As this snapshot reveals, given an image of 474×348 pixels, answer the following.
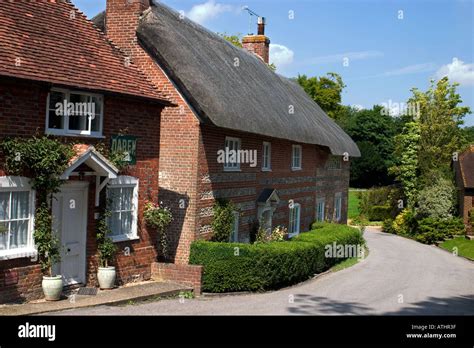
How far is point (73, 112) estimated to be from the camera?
12844 mm

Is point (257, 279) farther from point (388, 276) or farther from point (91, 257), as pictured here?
point (388, 276)

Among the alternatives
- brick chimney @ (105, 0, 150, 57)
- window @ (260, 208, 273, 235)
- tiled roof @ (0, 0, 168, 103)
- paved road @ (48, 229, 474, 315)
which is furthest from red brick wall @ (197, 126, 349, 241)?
brick chimney @ (105, 0, 150, 57)

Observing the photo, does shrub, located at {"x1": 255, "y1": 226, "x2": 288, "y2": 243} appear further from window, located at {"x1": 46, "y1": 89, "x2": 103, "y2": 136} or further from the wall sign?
window, located at {"x1": 46, "y1": 89, "x2": 103, "y2": 136}

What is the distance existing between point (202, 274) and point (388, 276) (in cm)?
802

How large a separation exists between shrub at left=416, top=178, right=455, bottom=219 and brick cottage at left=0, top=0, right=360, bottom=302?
1550 centimetres

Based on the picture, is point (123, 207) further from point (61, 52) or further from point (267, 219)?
point (267, 219)

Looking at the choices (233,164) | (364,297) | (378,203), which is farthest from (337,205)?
(364,297)

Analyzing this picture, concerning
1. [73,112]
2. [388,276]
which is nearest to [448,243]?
[388,276]

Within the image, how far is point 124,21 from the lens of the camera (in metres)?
17.2

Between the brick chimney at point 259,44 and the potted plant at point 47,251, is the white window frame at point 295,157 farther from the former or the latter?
the potted plant at point 47,251

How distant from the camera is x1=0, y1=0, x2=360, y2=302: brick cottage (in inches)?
469

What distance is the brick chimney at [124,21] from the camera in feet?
56.1

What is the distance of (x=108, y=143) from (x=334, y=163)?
20.3m

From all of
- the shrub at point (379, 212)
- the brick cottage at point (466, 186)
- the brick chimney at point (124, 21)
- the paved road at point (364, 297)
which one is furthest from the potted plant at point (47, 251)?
the shrub at point (379, 212)
